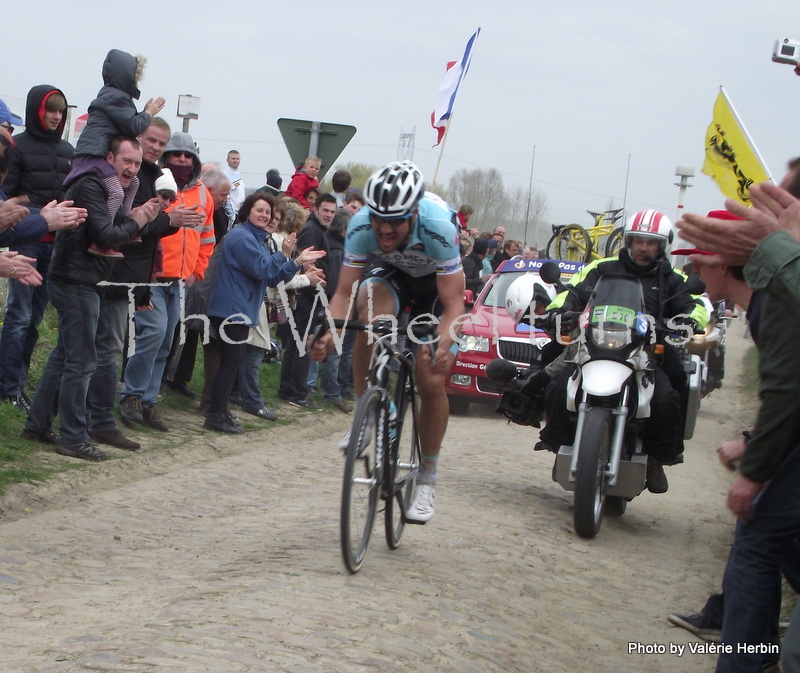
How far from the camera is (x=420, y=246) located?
6652mm

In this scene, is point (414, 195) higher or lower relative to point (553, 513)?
higher

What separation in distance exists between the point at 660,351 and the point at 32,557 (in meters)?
4.76

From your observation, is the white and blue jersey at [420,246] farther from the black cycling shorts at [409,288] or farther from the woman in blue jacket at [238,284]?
the woman in blue jacket at [238,284]

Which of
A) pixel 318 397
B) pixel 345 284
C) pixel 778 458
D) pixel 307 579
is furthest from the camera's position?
pixel 318 397

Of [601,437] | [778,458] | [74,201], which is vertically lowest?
[601,437]

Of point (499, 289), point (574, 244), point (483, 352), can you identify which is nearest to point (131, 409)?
point (483, 352)

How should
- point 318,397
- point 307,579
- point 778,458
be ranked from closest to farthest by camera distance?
point 778,458, point 307,579, point 318,397

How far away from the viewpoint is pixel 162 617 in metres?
5.18

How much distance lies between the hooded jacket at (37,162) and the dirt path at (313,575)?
2480 millimetres

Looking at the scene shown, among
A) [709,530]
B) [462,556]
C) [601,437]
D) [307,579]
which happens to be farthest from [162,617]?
[709,530]

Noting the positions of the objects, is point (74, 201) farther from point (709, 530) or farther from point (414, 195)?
point (709, 530)

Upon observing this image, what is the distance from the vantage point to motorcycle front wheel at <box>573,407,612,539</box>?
788 cm

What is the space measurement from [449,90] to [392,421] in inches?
419

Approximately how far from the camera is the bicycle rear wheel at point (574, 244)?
2055 centimetres
